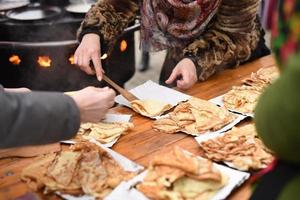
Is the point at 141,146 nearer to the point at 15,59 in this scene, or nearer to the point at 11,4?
the point at 15,59

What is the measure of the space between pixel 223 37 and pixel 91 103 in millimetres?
882

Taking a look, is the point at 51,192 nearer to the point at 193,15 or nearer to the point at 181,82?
the point at 181,82

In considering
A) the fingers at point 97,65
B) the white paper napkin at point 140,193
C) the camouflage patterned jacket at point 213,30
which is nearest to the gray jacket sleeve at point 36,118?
the white paper napkin at point 140,193

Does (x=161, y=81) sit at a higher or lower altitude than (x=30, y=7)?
lower

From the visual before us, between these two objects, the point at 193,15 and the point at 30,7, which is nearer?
the point at 193,15

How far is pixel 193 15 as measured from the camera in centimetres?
181

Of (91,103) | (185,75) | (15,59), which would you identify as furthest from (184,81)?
(15,59)

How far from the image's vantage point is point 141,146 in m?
1.35

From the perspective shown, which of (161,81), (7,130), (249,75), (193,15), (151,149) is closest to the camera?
(7,130)

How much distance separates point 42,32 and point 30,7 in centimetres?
33

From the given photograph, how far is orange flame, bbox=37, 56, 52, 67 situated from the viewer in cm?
225

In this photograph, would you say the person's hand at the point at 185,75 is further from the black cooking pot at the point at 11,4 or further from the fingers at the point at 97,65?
the black cooking pot at the point at 11,4

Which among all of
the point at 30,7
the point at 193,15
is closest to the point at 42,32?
the point at 30,7

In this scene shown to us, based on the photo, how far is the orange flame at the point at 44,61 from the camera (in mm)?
2252
